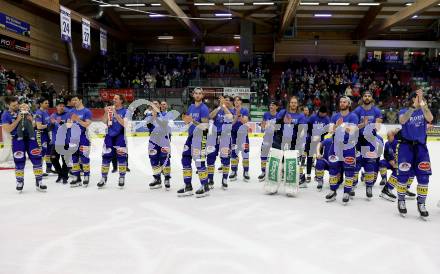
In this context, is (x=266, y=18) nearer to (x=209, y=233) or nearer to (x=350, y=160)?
(x=350, y=160)

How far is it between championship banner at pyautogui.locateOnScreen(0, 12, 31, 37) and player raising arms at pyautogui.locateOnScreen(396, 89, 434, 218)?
19.3 meters

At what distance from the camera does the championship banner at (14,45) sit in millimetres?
18767

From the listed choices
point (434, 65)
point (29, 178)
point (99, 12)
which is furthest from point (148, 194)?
point (434, 65)

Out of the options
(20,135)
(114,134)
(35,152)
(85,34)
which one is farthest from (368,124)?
(85,34)

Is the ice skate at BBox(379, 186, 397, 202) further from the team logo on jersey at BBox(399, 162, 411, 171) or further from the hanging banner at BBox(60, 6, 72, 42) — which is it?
the hanging banner at BBox(60, 6, 72, 42)

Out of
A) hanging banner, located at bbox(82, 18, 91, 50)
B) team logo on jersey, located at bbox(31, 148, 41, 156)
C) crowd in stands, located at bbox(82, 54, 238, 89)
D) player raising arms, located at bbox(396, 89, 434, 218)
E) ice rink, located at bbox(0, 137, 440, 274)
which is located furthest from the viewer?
crowd in stands, located at bbox(82, 54, 238, 89)

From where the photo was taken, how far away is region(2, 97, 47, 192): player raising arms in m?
6.98

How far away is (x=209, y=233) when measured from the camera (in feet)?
16.4

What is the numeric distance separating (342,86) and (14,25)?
18.7 meters

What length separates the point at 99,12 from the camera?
25047 millimetres

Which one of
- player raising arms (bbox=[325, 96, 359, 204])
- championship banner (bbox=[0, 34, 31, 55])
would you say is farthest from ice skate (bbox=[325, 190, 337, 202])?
championship banner (bbox=[0, 34, 31, 55])

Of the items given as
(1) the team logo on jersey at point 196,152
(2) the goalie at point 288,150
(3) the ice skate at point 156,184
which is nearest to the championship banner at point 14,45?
(3) the ice skate at point 156,184

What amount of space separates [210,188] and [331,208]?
250cm

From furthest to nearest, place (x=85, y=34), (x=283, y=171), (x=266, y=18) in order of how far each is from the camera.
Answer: (x=266, y=18)
(x=85, y=34)
(x=283, y=171)
